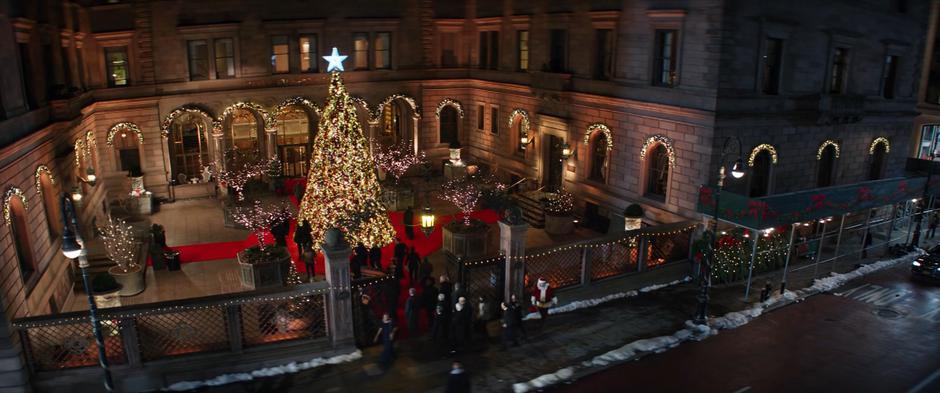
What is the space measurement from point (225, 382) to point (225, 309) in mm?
1628

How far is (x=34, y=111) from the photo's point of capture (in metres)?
18.2

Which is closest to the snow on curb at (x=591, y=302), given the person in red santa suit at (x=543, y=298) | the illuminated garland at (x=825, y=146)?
the person in red santa suit at (x=543, y=298)

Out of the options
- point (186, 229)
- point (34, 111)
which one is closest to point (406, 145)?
point (186, 229)

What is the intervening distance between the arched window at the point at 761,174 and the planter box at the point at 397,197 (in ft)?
46.6

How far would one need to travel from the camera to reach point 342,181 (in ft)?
65.5

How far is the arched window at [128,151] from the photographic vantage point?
96.5 ft


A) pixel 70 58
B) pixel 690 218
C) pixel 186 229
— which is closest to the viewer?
pixel 690 218

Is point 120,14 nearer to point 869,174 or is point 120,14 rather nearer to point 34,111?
point 34,111

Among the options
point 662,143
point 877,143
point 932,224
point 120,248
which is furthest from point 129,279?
point 932,224

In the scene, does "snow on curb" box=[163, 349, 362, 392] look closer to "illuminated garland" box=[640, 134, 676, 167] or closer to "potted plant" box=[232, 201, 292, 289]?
"potted plant" box=[232, 201, 292, 289]

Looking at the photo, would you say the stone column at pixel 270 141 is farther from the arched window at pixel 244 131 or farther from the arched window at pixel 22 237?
the arched window at pixel 22 237

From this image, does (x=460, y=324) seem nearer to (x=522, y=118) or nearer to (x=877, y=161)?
(x=522, y=118)

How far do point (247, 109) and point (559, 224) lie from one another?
16.8 m

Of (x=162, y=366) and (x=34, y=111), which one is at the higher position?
(x=34, y=111)
